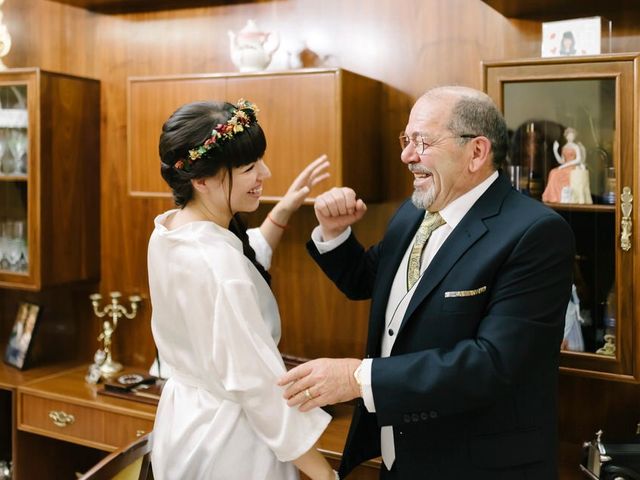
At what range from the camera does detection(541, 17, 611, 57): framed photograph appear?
87.0 inches

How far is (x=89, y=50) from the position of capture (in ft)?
11.0

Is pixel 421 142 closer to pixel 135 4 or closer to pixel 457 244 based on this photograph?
pixel 457 244

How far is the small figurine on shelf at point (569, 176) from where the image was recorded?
7.14 feet

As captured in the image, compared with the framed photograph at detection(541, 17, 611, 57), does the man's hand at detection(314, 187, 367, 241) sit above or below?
below

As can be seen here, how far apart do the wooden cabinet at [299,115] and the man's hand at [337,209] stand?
291mm

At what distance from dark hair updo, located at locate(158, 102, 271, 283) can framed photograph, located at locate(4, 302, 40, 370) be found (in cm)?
183

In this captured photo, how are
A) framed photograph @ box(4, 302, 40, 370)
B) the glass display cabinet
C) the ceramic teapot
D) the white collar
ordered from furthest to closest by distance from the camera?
1. framed photograph @ box(4, 302, 40, 370)
2. the ceramic teapot
3. the glass display cabinet
4. the white collar

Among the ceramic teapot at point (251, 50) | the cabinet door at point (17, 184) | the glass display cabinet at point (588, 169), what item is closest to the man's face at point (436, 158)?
the glass display cabinet at point (588, 169)

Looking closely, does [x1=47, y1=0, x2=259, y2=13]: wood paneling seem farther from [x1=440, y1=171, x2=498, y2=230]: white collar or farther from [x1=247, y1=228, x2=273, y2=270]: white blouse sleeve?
[x1=440, y1=171, x2=498, y2=230]: white collar

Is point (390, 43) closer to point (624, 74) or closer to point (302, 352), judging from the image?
point (624, 74)

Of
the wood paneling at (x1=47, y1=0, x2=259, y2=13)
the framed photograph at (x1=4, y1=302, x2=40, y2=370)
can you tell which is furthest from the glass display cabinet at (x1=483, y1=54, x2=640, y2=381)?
the framed photograph at (x1=4, y1=302, x2=40, y2=370)

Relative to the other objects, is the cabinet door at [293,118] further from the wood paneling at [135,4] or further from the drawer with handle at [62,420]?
the drawer with handle at [62,420]

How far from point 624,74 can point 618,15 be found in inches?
15.4

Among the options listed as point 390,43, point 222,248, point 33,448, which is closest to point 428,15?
point 390,43
